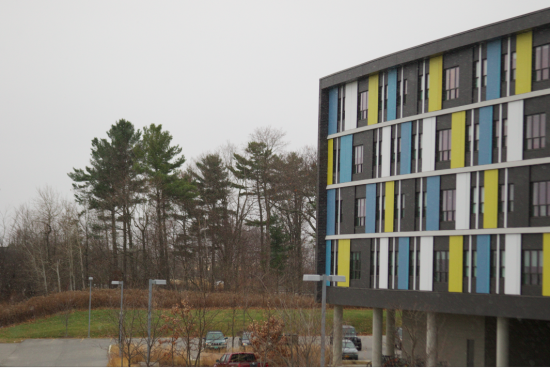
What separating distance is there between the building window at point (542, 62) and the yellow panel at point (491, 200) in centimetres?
442

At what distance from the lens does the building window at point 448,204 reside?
27328 millimetres

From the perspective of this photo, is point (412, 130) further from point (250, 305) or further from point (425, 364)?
point (250, 305)

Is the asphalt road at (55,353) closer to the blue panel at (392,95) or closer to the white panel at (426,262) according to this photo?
the white panel at (426,262)

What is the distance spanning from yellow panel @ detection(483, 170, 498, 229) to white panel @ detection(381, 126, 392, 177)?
594 centimetres

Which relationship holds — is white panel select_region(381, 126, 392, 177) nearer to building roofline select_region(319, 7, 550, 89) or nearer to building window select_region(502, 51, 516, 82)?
building roofline select_region(319, 7, 550, 89)

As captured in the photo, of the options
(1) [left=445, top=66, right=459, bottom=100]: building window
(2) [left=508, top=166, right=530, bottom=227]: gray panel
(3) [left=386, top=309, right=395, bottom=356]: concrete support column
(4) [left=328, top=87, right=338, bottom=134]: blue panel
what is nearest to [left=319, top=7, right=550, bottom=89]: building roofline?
(4) [left=328, top=87, right=338, bottom=134]: blue panel

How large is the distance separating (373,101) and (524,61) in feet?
29.1

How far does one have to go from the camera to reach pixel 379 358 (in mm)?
31234

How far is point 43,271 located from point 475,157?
2060 inches

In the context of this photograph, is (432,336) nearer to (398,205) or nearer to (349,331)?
(398,205)

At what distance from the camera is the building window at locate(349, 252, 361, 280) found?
31.8 meters

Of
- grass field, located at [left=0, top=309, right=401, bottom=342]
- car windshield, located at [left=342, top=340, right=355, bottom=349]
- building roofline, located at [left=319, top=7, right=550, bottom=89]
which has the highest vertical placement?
building roofline, located at [left=319, top=7, right=550, bottom=89]

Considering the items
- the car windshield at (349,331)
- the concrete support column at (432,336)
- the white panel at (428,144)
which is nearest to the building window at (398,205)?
the white panel at (428,144)

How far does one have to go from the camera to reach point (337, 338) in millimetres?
32781
